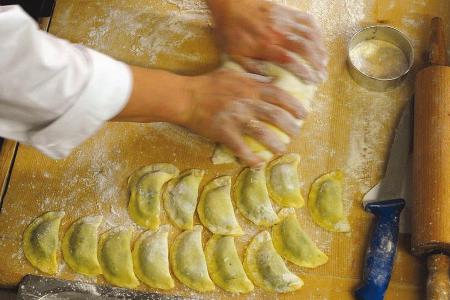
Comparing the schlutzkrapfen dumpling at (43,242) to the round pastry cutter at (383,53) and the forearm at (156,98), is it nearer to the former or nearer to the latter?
the forearm at (156,98)

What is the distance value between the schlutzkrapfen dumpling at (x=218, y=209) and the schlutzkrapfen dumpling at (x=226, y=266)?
22 mm

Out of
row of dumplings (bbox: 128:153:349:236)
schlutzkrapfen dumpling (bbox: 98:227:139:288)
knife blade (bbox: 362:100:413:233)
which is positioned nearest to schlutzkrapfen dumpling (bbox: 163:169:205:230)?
Answer: row of dumplings (bbox: 128:153:349:236)

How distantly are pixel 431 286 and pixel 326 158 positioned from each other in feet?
1.24

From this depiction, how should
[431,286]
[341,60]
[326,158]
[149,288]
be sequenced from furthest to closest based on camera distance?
[341,60] < [326,158] < [149,288] < [431,286]

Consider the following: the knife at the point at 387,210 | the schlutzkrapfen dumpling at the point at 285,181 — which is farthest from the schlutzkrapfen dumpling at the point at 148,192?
the knife at the point at 387,210

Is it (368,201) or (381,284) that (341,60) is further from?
(381,284)

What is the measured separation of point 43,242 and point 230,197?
1.47 feet

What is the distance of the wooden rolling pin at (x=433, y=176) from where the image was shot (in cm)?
112

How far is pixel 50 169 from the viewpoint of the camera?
134cm

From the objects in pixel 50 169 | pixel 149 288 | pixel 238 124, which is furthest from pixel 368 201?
pixel 50 169

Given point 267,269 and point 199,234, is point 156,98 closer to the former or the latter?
point 199,234

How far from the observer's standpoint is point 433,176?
1161 millimetres

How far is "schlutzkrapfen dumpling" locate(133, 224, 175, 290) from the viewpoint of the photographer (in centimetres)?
121

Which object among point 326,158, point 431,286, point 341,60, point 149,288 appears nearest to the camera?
point 431,286
